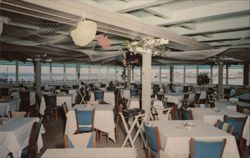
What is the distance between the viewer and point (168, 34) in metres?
3.96

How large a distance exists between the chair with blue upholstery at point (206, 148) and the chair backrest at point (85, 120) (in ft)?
7.24

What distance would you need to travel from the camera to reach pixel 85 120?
411 cm

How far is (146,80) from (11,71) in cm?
3608

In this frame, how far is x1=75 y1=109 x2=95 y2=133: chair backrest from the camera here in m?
4.07

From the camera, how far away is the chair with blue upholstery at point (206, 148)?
2.30m

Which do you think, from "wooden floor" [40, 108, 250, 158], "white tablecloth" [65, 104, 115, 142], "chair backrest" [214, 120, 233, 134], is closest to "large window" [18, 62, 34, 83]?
"wooden floor" [40, 108, 250, 158]

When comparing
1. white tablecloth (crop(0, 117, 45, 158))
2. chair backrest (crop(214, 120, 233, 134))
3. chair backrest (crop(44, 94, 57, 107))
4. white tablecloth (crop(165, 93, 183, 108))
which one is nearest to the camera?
white tablecloth (crop(0, 117, 45, 158))

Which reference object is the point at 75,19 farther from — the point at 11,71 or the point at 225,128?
the point at 11,71

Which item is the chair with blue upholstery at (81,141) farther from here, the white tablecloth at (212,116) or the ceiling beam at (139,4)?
the white tablecloth at (212,116)

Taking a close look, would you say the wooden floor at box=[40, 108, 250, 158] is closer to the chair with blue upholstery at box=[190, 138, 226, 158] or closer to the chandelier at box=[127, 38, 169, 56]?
the chair with blue upholstery at box=[190, 138, 226, 158]

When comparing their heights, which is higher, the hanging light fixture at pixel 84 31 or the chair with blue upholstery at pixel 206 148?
the hanging light fixture at pixel 84 31

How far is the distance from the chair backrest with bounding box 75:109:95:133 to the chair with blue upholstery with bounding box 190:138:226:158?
221 centimetres

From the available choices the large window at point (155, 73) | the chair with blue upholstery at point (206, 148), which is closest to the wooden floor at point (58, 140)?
the chair with blue upholstery at point (206, 148)

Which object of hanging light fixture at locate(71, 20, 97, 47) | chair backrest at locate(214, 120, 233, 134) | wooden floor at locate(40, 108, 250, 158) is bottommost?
wooden floor at locate(40, 108, 250, 158)
